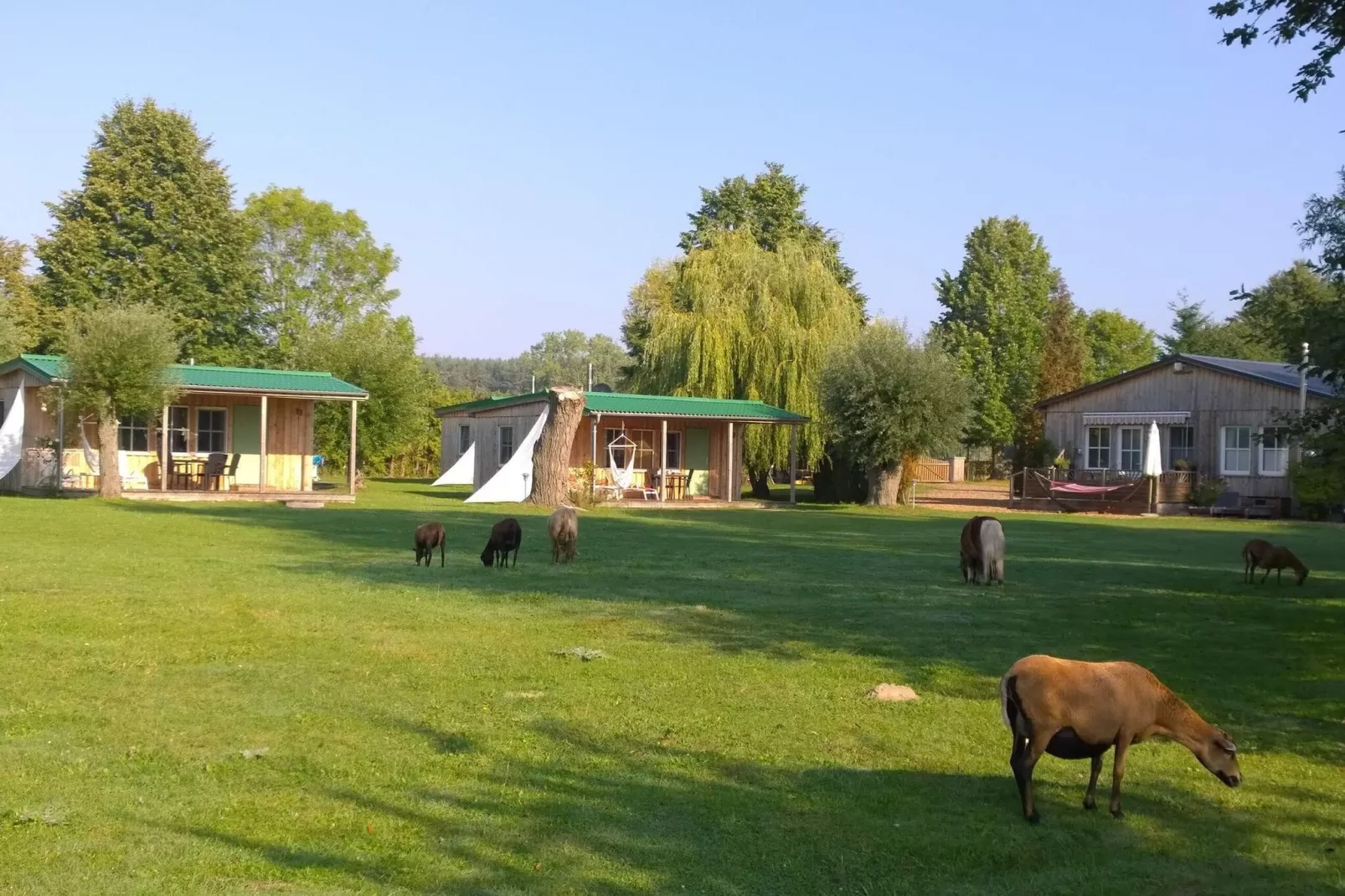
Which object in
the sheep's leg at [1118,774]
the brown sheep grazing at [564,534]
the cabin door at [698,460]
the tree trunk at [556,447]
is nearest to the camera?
the sheep's leg at [1118,774]

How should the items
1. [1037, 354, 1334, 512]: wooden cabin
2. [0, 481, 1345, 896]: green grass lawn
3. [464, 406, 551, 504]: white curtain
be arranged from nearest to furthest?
1. [0, 481, 1345, 896]: green grass lawn
2. [464, 406, 551, 504]: white curtain
3. [1037, 354, 1334, 512]: wooden cabin

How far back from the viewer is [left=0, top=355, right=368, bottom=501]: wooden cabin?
3000 centimetres

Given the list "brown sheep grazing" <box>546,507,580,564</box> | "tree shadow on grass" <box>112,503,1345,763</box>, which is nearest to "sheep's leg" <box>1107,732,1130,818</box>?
"tree shadow on grass" <box>112,503,1345,763</box>

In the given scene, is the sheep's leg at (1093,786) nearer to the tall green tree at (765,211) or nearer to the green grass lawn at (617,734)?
the green grass lawn at (617,734)

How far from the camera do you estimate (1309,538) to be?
24.7m

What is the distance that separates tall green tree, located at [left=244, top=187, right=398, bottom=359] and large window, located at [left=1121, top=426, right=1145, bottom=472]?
39.8 metres

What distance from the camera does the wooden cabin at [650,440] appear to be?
34125 mm

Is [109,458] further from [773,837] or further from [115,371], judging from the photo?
[773,837]

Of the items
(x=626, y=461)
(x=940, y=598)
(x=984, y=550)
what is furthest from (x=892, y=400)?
(x=940, y=598)

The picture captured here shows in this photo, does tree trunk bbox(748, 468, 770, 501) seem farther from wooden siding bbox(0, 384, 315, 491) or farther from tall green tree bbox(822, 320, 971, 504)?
wooden siding bbox(0, 384, 315, 491)

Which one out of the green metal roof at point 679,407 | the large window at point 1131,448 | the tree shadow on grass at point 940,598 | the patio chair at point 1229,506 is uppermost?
the green metal roof at point 679,407

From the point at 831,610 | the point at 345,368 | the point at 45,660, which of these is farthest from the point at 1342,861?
the point at 345,368

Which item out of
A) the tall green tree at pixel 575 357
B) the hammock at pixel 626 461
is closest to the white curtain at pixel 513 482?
the hammock at pixel 626 461

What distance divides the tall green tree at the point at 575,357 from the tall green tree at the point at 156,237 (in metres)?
80.3
